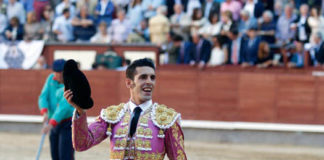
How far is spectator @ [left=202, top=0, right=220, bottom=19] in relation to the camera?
448 inches

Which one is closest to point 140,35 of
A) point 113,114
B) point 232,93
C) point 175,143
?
point 232,93

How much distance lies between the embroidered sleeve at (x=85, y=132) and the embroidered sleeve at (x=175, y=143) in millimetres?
305

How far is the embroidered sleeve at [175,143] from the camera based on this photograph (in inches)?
142

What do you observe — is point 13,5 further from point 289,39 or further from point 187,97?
point 289,39

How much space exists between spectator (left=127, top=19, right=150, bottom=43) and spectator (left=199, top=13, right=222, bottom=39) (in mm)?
1014

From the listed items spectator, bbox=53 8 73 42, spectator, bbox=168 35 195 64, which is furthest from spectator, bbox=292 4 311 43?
spectator, bbox=53 8 73 42

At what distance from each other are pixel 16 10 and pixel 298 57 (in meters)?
4.87

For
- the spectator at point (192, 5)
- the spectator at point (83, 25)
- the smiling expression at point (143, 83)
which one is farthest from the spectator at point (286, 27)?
the smiling expression at point (143, 83)

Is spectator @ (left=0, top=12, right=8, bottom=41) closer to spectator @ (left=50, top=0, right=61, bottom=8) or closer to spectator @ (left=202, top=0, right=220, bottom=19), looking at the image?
spectator @ (left=50, top=0, right=61, bottom=8)

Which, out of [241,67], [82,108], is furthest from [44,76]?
[82,108]

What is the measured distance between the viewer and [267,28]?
430 inches

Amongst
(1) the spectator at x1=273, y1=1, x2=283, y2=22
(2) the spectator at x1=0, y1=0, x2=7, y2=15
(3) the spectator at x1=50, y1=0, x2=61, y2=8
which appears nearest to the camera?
(1) the spectator at x1=273, y1=1, x2=283, y2=22

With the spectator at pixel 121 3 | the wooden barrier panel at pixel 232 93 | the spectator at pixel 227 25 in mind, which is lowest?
the wooden barrier panel at pixel 232 93

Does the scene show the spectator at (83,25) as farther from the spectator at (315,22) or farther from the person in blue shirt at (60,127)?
the person in blue shirt at (60,127)
